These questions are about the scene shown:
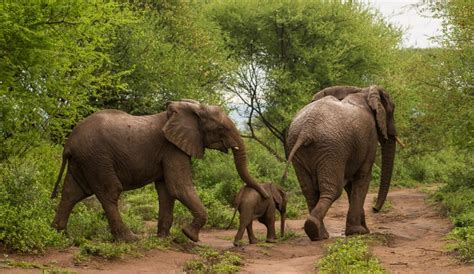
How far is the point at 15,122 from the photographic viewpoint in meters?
12.0

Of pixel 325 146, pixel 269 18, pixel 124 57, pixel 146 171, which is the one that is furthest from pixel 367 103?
pixel 269 18

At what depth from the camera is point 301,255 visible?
10781mm

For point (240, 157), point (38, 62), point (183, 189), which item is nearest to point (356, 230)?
point (240, 157)

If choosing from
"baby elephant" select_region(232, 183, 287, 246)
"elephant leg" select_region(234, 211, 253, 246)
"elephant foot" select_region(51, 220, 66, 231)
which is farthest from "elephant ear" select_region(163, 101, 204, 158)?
"elephant foot" select_region(51, 220, 66, 231)

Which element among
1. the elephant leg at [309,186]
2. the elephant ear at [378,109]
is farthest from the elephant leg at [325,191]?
the elephant ear at [378,109]

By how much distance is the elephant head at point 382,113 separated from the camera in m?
13.1

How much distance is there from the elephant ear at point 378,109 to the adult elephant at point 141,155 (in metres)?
3.19

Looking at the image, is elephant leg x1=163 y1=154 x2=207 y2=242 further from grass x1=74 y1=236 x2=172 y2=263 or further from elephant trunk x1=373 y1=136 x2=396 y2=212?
elephant trunk x1=373 y1=136 x2=396 y2=212

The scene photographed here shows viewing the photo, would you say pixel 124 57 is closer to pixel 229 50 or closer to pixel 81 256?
pixel 229 50

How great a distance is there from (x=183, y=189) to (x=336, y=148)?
3.03 m

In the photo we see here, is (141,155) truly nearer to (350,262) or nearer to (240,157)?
(240,157)

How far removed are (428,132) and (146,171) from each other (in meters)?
14.6

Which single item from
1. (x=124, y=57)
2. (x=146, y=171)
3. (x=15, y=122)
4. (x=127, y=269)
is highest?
(x=124, y=57)

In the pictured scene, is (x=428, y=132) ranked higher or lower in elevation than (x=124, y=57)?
lower
